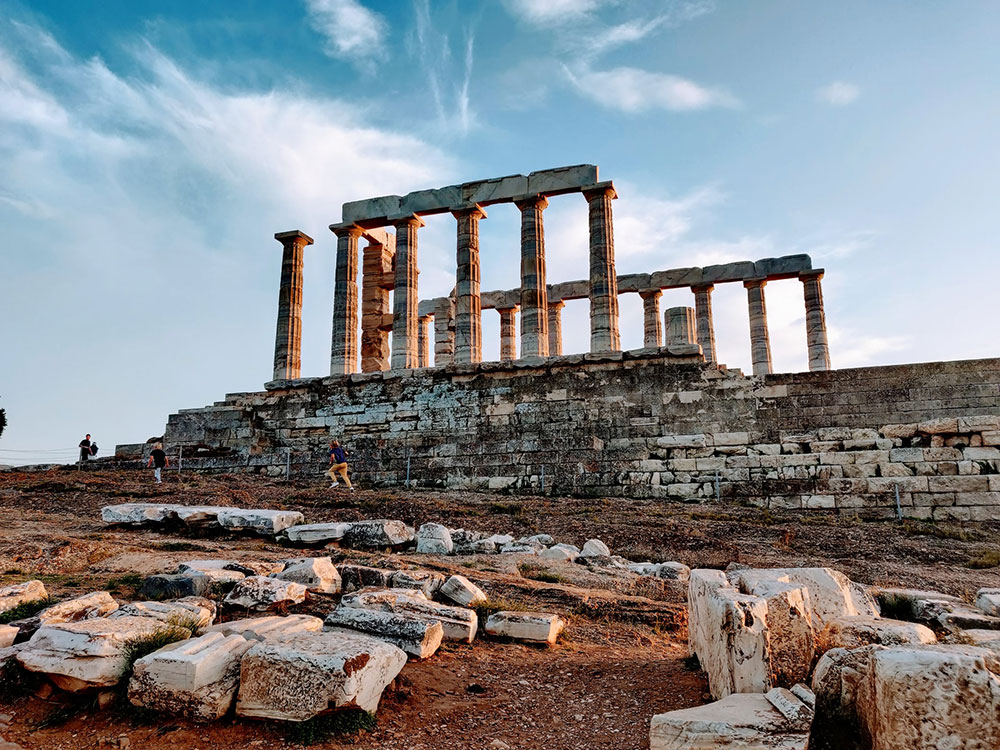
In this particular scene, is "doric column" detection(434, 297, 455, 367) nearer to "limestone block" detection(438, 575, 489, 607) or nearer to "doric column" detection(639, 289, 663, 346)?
"doric column" detection(639, 289, 663, 346)

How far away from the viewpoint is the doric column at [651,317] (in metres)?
28.7

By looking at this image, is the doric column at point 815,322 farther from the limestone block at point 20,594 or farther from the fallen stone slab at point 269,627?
the limestone block at point 20,594

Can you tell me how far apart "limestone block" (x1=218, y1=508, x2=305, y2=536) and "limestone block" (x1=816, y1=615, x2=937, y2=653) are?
8521 mm

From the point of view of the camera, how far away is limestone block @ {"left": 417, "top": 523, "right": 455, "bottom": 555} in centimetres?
1025

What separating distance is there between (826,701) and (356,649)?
9.07ft

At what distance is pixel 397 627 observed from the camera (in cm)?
577

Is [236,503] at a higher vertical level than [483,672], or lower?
higher

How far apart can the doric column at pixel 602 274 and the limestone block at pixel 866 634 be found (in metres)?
16.4

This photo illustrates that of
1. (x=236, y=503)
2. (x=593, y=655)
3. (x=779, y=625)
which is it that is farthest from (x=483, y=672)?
(x=236, y=503)

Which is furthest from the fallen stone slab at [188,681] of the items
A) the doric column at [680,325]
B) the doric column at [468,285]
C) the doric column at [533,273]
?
the doric column at [680,325]

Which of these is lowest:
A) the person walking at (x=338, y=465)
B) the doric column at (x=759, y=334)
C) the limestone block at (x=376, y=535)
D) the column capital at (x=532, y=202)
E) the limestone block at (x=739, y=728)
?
the limestone block at (x=739, y=728)

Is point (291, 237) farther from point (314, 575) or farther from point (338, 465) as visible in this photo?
point (314, 575)

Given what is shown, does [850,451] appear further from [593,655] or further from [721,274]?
[721,274]

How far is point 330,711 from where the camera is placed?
4309 mm
